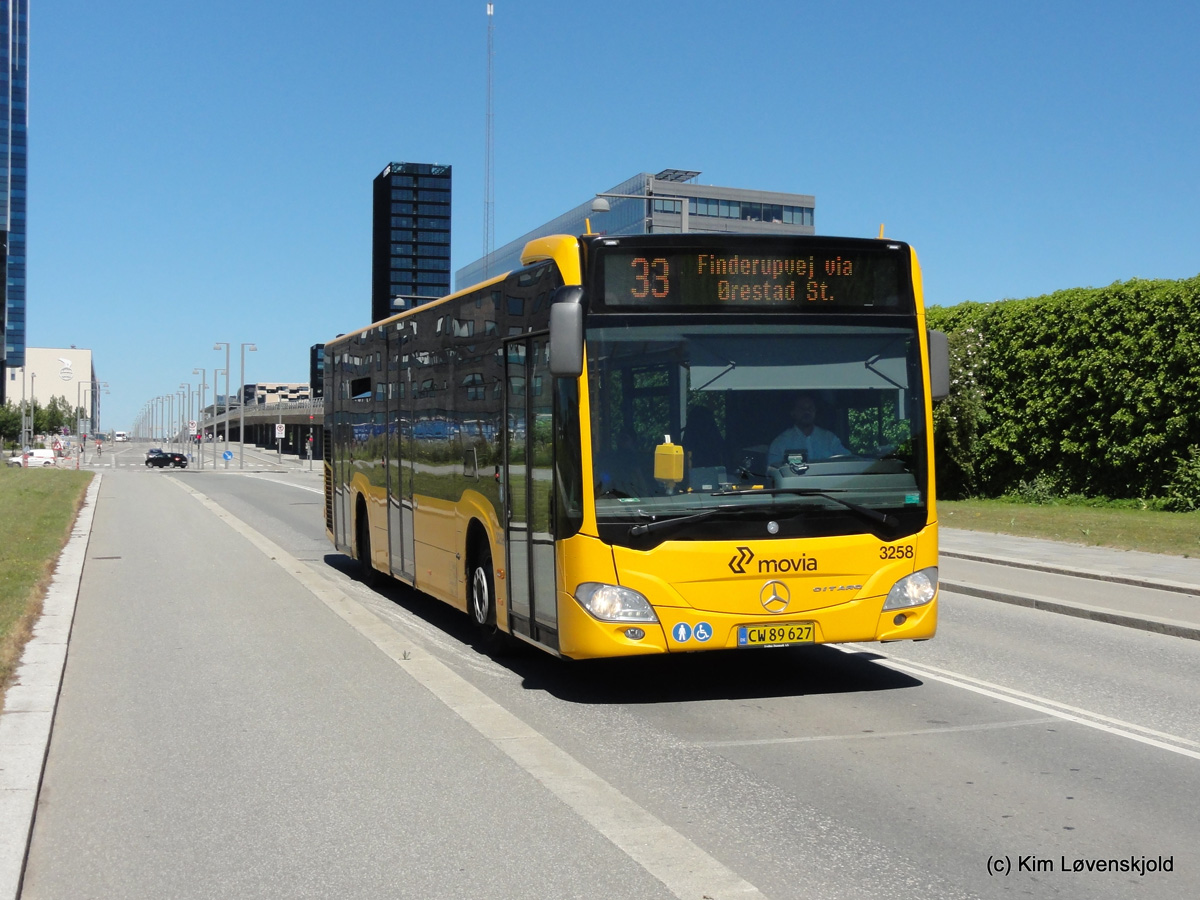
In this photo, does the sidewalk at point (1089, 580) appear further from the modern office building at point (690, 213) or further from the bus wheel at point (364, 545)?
the modern office building at point (690, 213)

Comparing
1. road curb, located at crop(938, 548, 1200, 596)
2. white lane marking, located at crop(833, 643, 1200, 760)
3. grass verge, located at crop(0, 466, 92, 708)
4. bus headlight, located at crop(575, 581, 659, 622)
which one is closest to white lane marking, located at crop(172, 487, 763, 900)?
bus headlight, located at crop(575, 581, 659, 622)

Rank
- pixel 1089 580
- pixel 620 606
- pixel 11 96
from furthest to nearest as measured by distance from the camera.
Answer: pixel 11 96
pixel 1089 580
pixel 620 606

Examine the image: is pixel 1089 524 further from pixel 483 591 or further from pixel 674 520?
pixel 674 520

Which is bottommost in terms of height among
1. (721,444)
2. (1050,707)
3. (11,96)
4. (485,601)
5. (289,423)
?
(1050,707)

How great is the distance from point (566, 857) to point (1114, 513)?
862 inches

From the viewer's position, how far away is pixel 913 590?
8.40 meters

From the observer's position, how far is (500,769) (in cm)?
652

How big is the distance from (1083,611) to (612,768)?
7.67 meters

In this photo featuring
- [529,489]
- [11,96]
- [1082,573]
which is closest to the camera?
[529,489]

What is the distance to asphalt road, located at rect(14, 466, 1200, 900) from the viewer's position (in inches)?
195

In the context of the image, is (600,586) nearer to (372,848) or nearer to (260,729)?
(260,729)

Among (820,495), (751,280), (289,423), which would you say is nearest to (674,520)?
(820,495)

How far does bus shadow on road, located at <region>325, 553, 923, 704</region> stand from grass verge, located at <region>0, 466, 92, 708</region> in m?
3.50

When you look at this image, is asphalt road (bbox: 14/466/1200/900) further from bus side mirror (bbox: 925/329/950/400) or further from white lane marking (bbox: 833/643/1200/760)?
bus side mirror (bbox: 925/329/950/400)
